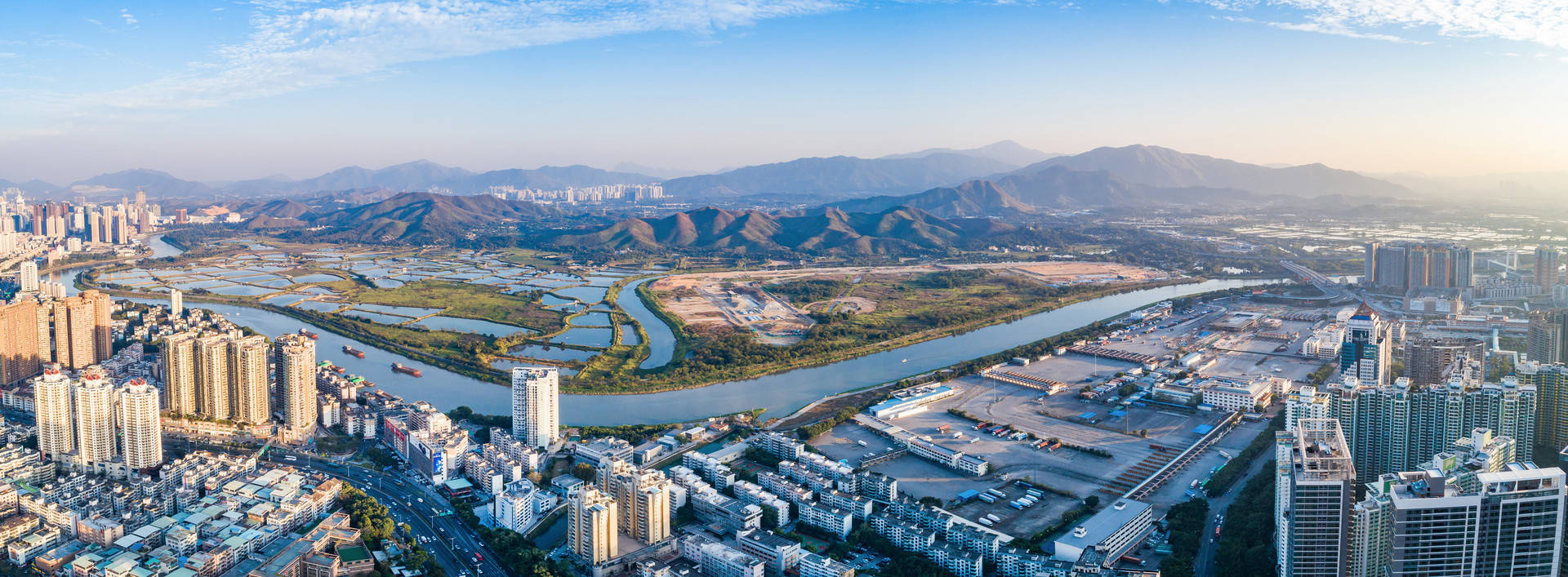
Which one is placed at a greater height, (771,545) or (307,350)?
(307,350)

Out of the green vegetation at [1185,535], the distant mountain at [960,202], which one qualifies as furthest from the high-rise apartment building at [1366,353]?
the distant mountain at [960,202]

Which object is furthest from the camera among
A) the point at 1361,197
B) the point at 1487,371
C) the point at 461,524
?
the point at 1361,197

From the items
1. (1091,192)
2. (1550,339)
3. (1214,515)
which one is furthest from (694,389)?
(1091,192)

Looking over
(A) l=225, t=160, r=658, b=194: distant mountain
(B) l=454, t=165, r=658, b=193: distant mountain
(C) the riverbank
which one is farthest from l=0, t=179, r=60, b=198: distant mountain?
(C) the riverbank

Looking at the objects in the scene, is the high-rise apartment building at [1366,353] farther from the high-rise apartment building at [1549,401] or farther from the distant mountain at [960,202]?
the distant mountain at [960,202]

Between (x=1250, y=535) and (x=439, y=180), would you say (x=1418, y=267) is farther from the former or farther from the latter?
(x=439, y=180)

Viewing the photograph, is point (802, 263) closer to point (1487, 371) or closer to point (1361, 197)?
point (1487, 371)

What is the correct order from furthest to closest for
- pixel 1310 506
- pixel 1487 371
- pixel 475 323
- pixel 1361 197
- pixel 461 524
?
pixel 1361 197 < pixel 475 323 < pixel 1487 371 < pixel 461 524 < pixel 1310 506

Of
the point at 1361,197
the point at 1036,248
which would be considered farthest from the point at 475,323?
the point at 1361,197

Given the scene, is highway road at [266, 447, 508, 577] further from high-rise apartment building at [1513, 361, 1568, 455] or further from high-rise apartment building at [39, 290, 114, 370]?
high-rise apartment building at [1513, 361, 1568, 455]
